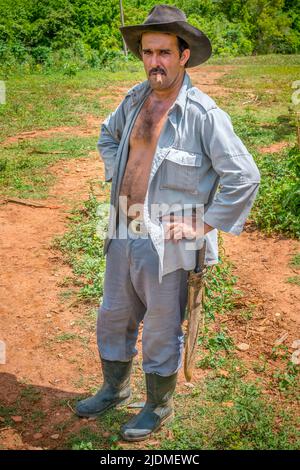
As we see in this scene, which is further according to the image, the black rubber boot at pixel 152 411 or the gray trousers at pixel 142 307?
the black rubber boot at pixel 152 411

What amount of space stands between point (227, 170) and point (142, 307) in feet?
3.33

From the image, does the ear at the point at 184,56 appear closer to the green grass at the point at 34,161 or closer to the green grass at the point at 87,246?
the green grass at the point at 87,246

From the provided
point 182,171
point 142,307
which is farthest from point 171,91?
point 142,307

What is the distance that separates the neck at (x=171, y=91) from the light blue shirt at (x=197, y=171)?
1.4 inches

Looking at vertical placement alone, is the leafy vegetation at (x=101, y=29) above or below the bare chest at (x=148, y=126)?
above

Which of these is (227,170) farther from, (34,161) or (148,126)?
(34,161)

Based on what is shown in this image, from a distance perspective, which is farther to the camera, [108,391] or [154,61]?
[108,391]

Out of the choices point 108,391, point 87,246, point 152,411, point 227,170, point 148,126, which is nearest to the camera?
point 227,170

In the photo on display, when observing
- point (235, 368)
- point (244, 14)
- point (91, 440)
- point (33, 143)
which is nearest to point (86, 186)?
point (33, 143)

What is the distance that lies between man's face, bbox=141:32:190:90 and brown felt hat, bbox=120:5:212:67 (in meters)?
0.04

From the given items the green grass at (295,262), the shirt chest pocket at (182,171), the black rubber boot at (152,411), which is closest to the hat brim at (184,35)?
the shirt chest pocket at (182,171)

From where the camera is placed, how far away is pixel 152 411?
354 cm

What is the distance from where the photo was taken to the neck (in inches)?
123

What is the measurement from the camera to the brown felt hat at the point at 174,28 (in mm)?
2986
